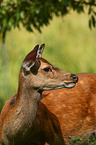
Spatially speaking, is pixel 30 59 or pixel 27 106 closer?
pixel 30 59

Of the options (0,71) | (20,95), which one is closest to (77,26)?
(0,71)

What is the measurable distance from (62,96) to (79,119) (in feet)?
1.11

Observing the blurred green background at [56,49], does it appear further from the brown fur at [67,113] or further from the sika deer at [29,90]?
the sika deer at [29,90]

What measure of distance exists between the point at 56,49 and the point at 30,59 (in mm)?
4513

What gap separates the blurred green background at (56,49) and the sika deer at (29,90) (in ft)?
7.76

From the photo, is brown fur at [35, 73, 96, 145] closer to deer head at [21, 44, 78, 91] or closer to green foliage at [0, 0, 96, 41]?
deer head at [21, 44, 78, 91]

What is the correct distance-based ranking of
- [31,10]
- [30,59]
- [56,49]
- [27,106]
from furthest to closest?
1. [56,49]
2. [31,10]
3. [27,106]
4. [30,59]

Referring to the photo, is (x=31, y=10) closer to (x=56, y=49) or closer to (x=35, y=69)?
(x=35, y=69)

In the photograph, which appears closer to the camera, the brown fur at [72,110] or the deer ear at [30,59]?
the deer ear at [30,59]

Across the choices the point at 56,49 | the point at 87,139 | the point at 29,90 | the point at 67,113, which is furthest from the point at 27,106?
the point at 56,49

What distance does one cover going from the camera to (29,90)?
10.1 feet

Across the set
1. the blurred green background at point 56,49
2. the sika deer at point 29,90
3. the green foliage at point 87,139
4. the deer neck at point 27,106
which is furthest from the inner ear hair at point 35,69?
the blurred green background at point 56,49

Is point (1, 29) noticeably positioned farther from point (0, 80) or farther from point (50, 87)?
point (50, 87)

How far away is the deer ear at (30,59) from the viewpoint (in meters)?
2.97
